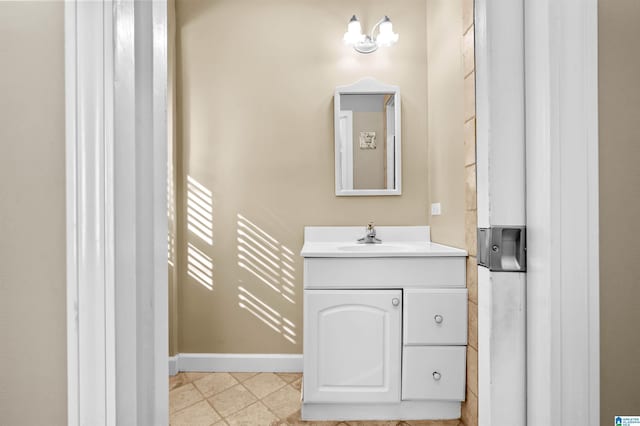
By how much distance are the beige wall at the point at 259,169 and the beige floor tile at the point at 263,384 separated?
16cm

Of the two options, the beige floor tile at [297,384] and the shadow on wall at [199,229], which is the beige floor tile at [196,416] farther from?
the shadow on wall at [199,229]

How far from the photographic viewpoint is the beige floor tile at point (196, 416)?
64.9 inches

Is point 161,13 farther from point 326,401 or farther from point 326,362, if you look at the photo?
point 326,401

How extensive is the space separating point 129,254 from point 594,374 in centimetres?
67

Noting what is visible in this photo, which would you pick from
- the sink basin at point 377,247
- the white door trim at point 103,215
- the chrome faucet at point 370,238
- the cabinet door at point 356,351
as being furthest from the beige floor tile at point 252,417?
the white door trim at point 103,215

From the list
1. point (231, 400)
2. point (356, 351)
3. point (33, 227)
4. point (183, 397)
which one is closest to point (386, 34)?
point (356, 351)

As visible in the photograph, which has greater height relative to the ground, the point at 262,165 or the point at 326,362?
the point at 262,165

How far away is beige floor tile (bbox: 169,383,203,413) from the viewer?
179 cm

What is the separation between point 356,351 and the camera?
5.31ft

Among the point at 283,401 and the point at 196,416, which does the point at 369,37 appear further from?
the point at 196,416

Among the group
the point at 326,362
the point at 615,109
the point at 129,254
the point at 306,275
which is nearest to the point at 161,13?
the point at 129,254

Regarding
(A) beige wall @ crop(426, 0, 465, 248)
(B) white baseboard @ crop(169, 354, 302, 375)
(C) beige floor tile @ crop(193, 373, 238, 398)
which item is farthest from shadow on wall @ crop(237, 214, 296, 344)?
(A) beige wall @ crop(426, 0, 465, 248)

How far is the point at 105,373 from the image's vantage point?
0.41m

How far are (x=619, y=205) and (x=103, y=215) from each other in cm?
72
